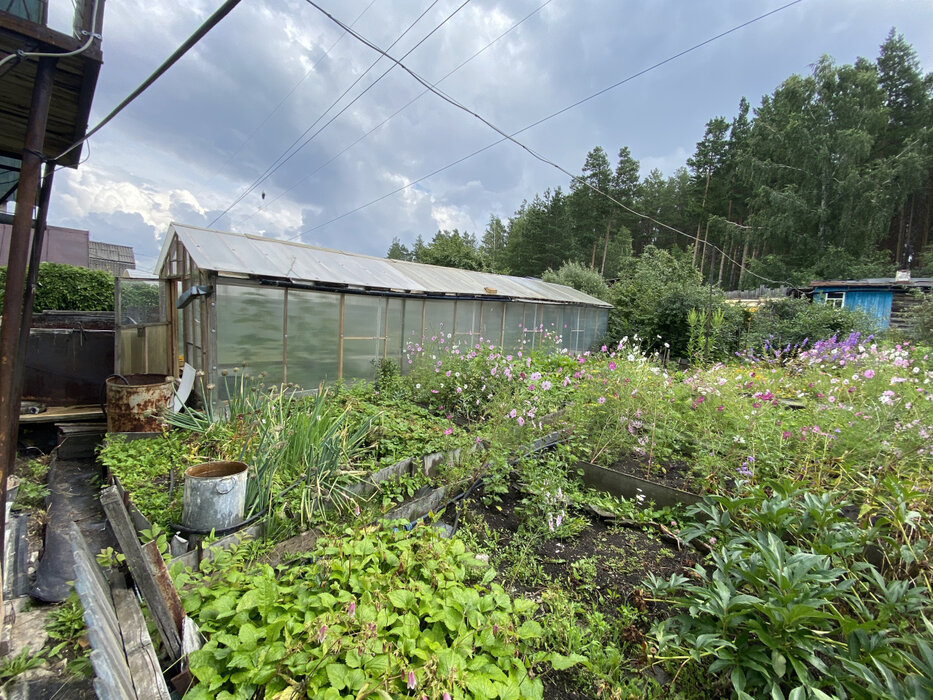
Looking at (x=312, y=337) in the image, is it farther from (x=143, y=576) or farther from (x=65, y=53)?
(x=143, y=576)

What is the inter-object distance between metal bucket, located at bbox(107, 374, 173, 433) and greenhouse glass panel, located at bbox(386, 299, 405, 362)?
3.31 meters

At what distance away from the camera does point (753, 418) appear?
3.30m

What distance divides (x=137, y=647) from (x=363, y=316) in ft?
17.1

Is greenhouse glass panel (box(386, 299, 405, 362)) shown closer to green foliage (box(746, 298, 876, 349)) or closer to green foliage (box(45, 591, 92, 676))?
green foliage (box(45, 591, 92, 676))

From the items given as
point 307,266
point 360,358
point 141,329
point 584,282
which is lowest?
point 360,358

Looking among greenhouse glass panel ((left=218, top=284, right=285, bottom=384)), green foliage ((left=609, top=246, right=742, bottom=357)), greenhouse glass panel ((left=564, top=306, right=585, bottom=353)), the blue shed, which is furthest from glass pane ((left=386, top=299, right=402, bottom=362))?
the blue shed

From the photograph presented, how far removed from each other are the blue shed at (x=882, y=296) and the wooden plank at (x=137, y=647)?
16.8m

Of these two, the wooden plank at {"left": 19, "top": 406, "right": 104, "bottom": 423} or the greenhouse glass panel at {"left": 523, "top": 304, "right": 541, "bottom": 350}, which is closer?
the wooden plank at {"left": 19, "top": 406, "right": 104, "bottom": 423}

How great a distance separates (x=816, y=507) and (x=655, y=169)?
33.3m

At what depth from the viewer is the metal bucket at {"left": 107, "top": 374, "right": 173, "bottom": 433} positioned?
387 centimetres

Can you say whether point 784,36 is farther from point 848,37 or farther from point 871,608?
point 871,608

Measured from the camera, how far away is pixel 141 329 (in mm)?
5641

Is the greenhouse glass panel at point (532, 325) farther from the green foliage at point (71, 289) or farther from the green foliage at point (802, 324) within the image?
the green foliage at point (71, 289)

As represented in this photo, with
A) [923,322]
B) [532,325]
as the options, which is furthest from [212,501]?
[923,322]
